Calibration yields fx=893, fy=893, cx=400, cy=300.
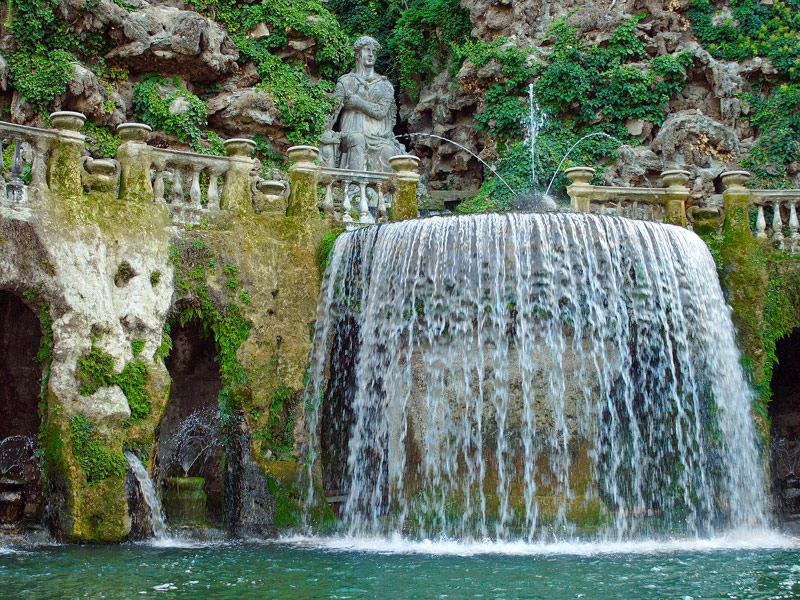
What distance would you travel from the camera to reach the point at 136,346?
10.1 m

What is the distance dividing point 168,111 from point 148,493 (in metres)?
10.6

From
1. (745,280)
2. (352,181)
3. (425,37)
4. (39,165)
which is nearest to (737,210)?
(745,280)

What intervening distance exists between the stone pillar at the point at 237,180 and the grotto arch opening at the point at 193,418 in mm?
1642

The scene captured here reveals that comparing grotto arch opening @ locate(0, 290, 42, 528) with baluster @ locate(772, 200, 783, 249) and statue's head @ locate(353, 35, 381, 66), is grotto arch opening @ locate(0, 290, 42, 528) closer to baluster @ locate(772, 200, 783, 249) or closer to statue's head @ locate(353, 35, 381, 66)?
statue's head @ locate(353, 35, 381, 66)

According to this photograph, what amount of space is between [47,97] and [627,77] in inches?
467

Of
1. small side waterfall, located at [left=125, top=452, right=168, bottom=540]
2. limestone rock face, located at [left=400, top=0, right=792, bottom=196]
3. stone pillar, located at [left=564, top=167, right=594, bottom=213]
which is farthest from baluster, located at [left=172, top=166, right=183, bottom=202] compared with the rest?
limestone rock face, located at [left=400, top=0, right=792, bottom=196]

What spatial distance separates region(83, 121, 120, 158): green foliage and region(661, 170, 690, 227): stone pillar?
1075 centimetres

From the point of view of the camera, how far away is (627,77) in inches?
760

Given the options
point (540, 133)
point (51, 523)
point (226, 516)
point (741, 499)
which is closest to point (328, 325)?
point (226, 516)

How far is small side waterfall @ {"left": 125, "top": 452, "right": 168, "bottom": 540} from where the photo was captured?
9.68 metres

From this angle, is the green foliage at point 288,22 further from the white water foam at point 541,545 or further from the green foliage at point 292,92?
the white water foam at point 541,545

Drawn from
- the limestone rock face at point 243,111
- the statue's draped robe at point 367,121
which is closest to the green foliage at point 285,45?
the limestone rock face at point 243,111

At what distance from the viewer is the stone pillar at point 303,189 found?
1161 centimetres

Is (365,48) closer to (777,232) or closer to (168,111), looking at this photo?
(168,111)
